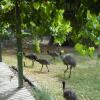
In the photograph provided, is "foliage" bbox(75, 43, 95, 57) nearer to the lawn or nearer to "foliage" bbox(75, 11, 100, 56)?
"foliage" bbox(75, 11, 100, 56)

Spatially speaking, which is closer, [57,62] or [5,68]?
[5,68]

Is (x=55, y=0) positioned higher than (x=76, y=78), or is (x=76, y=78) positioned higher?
(x=55, y=0)

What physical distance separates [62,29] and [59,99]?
8.92 feet

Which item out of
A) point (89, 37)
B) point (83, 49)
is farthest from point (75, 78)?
point (83, 49)

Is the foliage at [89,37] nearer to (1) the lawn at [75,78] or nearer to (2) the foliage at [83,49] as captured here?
(2) the foliage at [83,49]

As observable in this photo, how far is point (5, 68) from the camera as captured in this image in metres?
10.4

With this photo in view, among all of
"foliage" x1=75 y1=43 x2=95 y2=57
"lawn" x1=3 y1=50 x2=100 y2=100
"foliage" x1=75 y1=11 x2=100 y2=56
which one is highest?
"foliage" x1=75 y1=11 x2=100 y2=56

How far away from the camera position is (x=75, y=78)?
10.3m

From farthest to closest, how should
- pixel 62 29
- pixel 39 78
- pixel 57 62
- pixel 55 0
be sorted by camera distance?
pixel 57 62 → pixel 39 78 → pixel 62 29 → pixel 55 0

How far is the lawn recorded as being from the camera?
8.24 metres

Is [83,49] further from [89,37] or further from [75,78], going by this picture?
[75,78]

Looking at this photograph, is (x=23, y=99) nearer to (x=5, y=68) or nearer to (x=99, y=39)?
(x=99, y=39)

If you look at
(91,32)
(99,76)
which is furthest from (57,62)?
(91,32)

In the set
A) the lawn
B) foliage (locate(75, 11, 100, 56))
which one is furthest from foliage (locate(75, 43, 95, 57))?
the lawn
